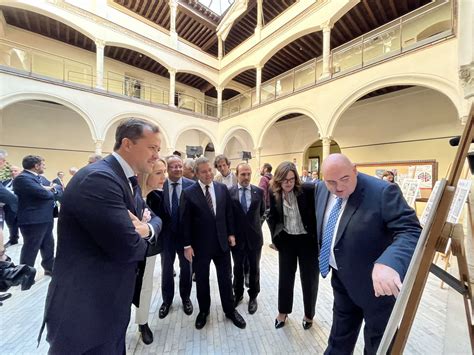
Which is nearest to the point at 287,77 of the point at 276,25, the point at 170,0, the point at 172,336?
the point at 276,25

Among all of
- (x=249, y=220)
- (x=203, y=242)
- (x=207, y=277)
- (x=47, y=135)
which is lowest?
(x=207, y=277)

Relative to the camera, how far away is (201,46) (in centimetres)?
1424

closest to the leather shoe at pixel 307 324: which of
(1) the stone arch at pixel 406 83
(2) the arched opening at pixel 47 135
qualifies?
(1) the stone arch at pixel 406 83

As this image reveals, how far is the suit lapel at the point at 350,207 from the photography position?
1.36m

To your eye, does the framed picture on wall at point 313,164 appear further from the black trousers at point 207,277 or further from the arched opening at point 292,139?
the black trousers at point 207,277

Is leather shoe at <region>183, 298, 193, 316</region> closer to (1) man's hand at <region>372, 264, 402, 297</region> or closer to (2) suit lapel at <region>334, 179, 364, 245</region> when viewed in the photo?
(2) suit lapel at <region>334, 179, 364, 245</region>

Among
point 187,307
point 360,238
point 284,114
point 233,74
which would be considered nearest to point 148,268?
point 187,307

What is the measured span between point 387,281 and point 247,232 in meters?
1.94

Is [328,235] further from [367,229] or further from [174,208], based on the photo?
[174,208]

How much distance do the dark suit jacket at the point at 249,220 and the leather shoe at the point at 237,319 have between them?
705 mm

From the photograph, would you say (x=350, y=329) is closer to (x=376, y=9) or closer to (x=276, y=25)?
(x=376, y=9)

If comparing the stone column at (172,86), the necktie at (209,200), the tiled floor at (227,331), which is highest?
the stone column at (172,86)

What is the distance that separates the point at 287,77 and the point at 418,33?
15.7ft

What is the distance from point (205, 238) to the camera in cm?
234
